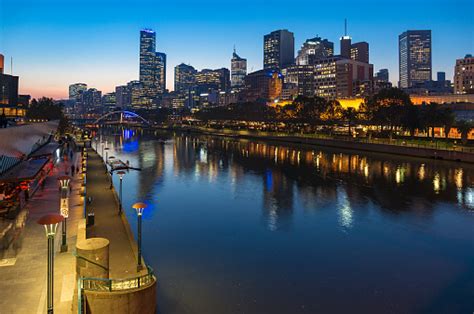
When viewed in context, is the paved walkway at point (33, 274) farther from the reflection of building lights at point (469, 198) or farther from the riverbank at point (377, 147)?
the riverbank at point (377, 147)

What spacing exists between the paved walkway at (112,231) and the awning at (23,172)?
14.0 feet

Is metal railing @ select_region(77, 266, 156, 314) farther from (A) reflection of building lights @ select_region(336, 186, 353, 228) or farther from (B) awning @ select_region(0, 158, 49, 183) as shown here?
(A) reflection of building lights @ select_region(336, 186, 353, 228)

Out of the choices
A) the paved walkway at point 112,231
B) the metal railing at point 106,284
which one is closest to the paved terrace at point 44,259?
the paved walkway at point 112,231

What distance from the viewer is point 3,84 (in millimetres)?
110125

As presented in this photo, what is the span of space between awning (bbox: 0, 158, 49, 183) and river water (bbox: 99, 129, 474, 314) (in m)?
7.92

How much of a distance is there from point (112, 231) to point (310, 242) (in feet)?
38.4

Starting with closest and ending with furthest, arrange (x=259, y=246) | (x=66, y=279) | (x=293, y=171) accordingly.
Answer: (x=66, y=279) → (x=259, y=246) → (x=293, y=171)

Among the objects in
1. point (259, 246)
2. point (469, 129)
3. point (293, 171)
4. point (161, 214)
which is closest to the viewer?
point (259, 246)

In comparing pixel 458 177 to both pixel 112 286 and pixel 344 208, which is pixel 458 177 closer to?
pixel 344 208

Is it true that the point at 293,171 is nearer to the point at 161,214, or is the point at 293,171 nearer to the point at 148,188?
the point at 148,188

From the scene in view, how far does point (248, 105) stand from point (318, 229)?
145 metres

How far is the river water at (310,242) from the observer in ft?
49.1

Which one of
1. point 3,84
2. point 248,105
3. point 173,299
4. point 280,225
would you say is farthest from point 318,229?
point 248,105

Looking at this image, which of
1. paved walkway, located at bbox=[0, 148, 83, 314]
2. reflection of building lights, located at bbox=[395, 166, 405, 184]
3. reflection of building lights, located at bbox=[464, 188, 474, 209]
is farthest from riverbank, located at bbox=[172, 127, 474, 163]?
paved walkway, located at bbox=[0, 148, 83, 314]
